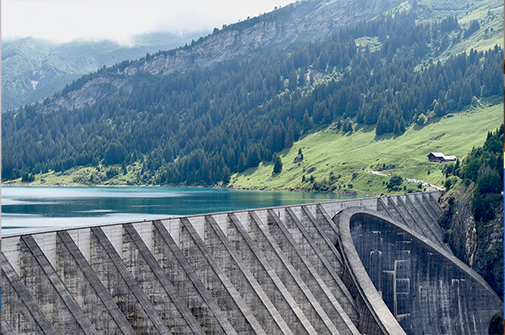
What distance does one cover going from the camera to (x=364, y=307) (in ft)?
162

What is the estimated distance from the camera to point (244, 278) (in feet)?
131

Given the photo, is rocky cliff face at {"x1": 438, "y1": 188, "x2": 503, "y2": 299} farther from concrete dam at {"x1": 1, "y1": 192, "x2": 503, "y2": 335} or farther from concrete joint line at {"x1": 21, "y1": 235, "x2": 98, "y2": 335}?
concrete joint line at {"x1": 21, "y1": 235, "x2": 98, "y2": 335}

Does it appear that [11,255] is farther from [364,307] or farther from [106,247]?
[364,307]

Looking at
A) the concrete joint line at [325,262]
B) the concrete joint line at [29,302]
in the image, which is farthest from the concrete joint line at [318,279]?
the concrete joint line at [29,302]

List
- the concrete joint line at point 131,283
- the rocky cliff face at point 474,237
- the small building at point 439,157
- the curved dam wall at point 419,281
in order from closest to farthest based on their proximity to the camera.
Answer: the concrete joint line at point 131,283
the curved dam wall at point 419,281
the rocky cliff face at point 474,237
the small building at point 439,157

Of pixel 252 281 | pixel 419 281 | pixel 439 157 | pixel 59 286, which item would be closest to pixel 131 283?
pixel 59 286

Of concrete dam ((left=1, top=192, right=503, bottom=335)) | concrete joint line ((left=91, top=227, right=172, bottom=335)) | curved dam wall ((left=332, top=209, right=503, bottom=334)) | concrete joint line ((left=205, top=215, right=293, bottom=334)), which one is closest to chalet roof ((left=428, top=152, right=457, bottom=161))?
concrete dam ((left=1, top=192, right=503, bottom=335))

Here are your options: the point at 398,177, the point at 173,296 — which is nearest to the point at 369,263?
the point at 173,296

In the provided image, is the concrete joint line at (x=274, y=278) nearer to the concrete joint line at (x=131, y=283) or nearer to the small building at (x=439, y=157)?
the concrete joint line at (x=131, y=283)

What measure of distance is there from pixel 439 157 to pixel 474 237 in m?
112

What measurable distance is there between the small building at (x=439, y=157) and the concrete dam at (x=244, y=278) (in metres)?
120

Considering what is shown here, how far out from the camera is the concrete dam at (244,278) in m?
27.3

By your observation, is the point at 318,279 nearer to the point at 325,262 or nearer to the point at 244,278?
the point at 325,262

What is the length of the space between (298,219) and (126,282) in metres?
24.8
